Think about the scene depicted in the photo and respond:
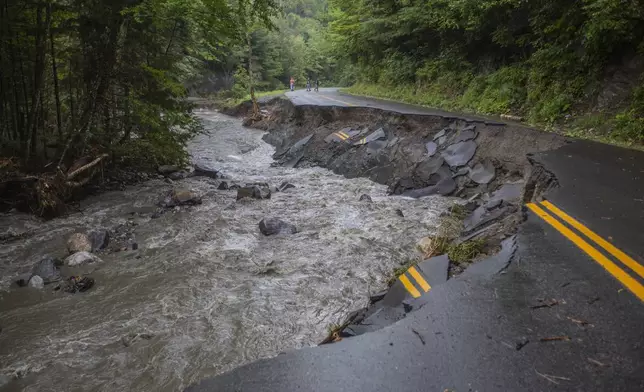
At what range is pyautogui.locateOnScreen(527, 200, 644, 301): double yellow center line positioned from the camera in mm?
3424

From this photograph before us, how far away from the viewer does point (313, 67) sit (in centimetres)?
6153

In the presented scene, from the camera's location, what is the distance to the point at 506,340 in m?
2.98

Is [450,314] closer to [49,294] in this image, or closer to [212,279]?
[212,279]

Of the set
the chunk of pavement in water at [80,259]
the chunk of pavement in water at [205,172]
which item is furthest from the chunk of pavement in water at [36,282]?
the chunk of pavement in water at [205,172]

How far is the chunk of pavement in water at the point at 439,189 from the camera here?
384 inches

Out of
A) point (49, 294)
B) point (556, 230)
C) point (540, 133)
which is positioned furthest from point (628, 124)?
point (49, 294)

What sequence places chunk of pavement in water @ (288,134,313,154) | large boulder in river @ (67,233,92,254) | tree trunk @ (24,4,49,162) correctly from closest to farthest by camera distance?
1. large boulder in river @ (67,233,92,254)
2. tree trunk @ (24,4,49,162)
3. chunk of pavement in water @ (288,134,313,154)

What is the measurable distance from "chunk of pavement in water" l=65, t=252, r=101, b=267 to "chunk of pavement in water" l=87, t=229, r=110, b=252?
14.1 inches

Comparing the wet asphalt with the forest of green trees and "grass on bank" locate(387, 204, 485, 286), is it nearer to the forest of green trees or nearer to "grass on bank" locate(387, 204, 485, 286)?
"grass on bank" locate(387, 204, 485, 286)

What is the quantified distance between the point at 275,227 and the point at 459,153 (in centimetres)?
548

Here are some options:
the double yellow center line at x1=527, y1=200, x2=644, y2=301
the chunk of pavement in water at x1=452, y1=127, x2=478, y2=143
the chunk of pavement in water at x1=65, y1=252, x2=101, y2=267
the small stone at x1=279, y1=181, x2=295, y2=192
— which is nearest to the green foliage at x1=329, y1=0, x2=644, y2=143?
the chunk of pavement in water at x1=452, y1=127, x2=478, y2=143

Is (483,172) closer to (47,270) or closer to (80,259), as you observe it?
(80,259)

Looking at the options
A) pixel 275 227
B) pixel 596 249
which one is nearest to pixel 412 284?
pixel 596 249

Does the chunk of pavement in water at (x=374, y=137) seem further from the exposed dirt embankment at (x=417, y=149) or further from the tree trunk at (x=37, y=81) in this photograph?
the tree trunk at (x=37, y=81)
